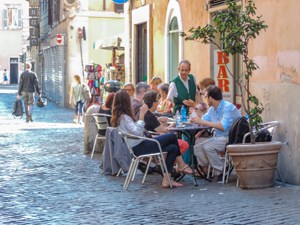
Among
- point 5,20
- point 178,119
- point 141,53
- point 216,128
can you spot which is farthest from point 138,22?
point 5,20

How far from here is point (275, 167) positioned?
9844 millimetres

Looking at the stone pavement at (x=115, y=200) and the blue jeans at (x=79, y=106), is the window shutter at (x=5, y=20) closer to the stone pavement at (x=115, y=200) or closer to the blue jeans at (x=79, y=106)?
the blue jeans at (x=79, y=106)

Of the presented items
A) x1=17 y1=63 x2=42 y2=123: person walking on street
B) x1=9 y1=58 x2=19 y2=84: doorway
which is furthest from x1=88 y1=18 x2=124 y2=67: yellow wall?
x1=9 y1=58 x2=19 y2=84: doorway

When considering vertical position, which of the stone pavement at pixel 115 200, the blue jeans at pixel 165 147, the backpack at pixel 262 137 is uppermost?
the backpack at pixel 262 137

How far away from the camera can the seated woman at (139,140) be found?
10.3 meters

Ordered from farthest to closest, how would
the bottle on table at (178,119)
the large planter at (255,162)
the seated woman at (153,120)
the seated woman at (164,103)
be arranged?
the seated woman at (164,103) < the bottle on table at (178,119) < the seated woman at (153,120) < the large planter at (255,162)

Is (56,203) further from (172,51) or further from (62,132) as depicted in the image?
(62,132)

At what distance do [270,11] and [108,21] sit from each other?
22.2m

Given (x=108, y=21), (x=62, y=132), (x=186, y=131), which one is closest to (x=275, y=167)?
(x=186, y=131)

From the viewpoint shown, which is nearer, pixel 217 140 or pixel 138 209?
pixel 138 209

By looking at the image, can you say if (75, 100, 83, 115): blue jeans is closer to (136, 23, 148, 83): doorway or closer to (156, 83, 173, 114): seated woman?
(136, 23, 148, 83): doorway

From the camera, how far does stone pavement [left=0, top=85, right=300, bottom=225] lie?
809 cm

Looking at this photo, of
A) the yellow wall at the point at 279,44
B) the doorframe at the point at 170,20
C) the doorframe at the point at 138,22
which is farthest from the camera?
the doorframe at the point at 138,22

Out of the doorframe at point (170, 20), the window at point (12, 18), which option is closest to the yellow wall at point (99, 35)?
the doorframe at point (170, 20)
